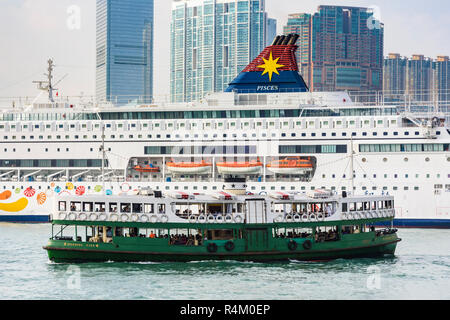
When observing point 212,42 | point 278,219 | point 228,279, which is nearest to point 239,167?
point 278,219

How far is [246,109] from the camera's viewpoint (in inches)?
1729

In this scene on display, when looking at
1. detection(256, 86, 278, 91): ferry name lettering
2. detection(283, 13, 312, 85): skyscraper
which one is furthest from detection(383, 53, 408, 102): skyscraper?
detection(256, 86, 278, 91): ferry name lettering

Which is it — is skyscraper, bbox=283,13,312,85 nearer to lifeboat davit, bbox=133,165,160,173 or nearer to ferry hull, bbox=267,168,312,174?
lifeboat davit, bbox=133,165,160,173

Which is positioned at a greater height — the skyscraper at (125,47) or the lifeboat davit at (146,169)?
the skyscraper at (125,47)

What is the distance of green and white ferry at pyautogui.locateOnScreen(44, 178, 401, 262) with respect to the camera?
26188 millimetres

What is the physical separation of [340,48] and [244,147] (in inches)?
4895

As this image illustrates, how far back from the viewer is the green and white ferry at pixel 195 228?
26.2m

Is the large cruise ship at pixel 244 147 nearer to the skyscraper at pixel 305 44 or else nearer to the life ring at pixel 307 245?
the life ring at pixel 307 245

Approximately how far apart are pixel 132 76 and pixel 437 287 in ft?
519

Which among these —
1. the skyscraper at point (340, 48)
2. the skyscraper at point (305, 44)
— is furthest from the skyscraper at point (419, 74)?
the skyscraper at point (305, 44)

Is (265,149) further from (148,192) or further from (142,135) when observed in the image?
(148,192)

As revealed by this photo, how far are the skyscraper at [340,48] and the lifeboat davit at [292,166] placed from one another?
12025 cm

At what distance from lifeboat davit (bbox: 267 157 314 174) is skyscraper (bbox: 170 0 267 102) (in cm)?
11588
